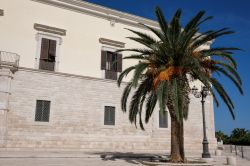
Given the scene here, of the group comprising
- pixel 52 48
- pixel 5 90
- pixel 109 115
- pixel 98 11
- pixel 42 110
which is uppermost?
pixel 98 11

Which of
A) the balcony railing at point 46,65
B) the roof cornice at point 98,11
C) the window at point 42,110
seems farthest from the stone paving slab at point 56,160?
the roof cornice at point 98,11

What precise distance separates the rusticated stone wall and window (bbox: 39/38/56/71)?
0.70 m

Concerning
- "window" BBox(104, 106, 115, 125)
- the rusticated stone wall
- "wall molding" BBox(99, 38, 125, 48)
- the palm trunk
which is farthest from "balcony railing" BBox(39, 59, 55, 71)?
the palm trunk

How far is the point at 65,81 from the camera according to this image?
67.2 ft

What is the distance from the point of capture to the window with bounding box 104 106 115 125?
21.6 meters

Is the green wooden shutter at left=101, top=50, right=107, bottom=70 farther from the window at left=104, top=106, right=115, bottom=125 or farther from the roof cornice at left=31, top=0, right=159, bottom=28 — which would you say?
the window at left=104, top=106, right=115, bottom=125

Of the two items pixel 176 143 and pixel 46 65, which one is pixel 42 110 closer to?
pixel 46 65

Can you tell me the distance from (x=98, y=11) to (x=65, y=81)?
6335mm

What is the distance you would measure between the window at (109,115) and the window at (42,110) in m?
4.24

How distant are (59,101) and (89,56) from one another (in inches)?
170

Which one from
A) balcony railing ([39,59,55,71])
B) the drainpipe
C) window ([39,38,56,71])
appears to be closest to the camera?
the drainpipe

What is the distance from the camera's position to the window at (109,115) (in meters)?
21.6

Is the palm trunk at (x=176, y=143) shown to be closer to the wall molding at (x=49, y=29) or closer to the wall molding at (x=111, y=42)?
the wall molding at (x=111, y=42)

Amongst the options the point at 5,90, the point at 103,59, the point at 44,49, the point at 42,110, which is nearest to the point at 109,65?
the point at 103,59
